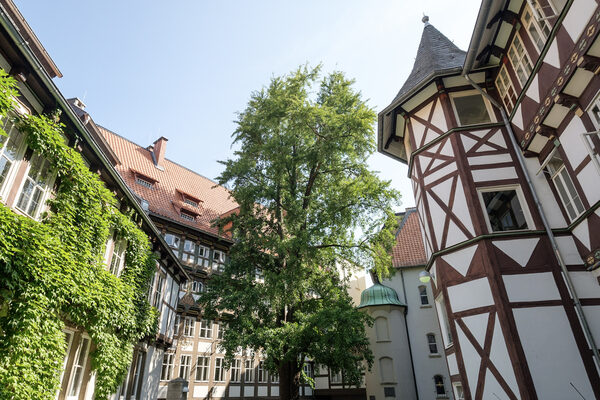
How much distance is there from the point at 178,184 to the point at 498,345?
24.5 metres

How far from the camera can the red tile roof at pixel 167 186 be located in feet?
78.8

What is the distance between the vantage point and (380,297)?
25250mm

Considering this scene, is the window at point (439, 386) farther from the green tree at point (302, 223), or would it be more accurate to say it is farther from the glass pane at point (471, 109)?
the glass pane at point (471, 109)

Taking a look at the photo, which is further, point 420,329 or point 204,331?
point 204,331

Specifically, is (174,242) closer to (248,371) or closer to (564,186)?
(248,371)

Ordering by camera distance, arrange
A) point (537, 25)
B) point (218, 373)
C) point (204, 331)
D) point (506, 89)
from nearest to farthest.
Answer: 1. point (537, 25)
2. point (506, 89)
3. point (218, 373)
4. point (204, 331)

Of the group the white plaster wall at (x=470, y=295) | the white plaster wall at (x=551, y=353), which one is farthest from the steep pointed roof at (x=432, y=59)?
the white plaster wall at (x=551, y=353)

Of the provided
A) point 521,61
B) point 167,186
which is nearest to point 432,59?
point 521,61

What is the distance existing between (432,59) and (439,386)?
18.6m

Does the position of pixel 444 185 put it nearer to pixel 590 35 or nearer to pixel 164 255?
pixel 590 35

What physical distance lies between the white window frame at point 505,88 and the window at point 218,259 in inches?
783

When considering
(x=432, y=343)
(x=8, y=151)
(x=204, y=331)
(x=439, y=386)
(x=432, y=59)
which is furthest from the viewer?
(x=204, y=331)

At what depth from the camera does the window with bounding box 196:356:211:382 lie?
2331cm

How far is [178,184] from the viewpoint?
2827 cm
